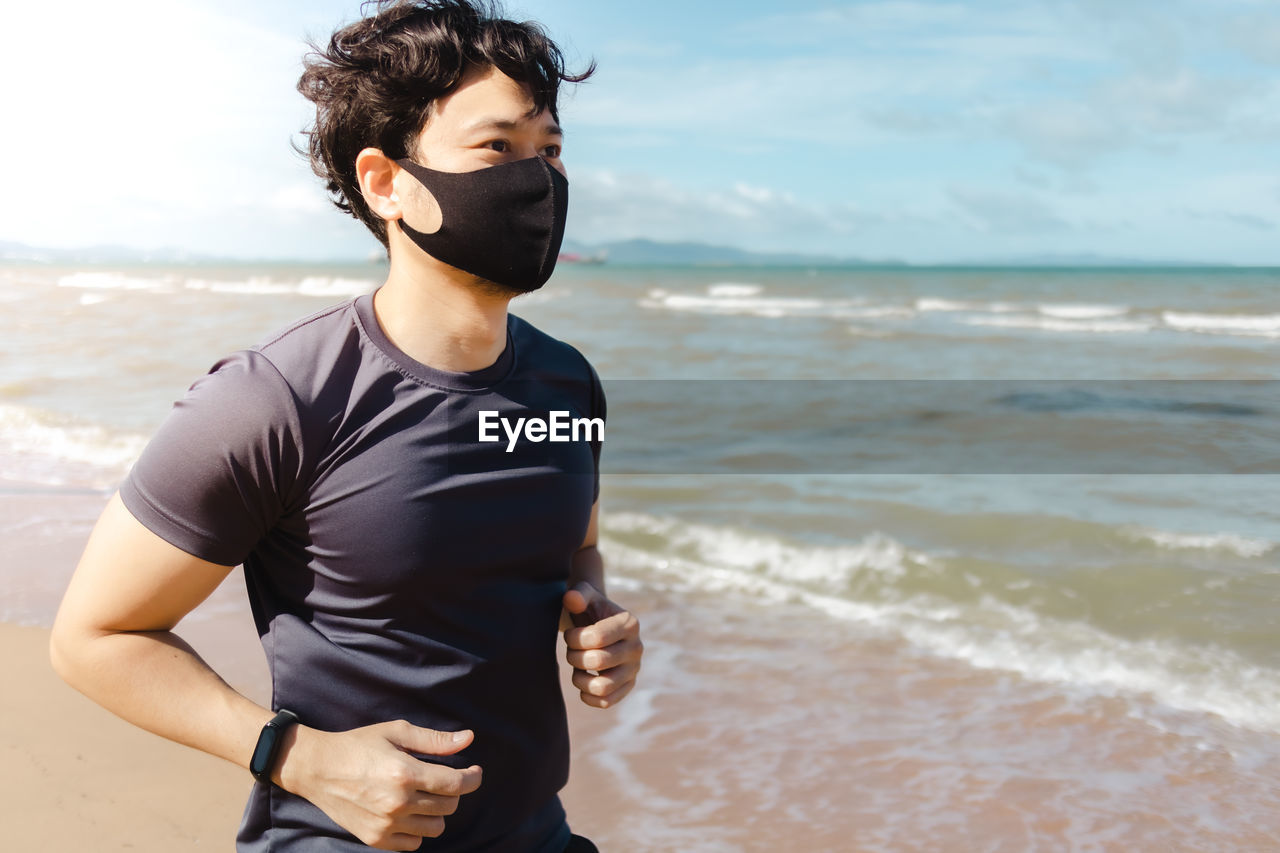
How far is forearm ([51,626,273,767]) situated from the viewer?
139 cm

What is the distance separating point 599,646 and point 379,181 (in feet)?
2.74

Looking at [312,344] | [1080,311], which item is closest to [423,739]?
[312,344]

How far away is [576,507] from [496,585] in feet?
0.67

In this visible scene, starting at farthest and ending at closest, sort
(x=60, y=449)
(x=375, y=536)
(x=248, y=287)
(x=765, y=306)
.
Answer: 1. (x=248, y=287)
2. (x=765, y=306)
3. (x=60, y=449)
4. (x=375, y=536)

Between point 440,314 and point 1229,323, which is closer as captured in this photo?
point 440,314

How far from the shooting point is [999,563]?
6918 millimetres

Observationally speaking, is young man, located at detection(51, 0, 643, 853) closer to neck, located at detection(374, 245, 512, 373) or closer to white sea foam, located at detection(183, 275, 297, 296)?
neck, located at detection(374, 245, 512, 373)

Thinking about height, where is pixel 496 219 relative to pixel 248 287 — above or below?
above

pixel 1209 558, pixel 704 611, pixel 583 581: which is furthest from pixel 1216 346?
pixel 583 581

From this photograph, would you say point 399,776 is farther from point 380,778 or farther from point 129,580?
point 129,580

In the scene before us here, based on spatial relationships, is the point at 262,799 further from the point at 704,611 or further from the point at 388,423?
the point at 704,611

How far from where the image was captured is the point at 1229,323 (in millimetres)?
26500

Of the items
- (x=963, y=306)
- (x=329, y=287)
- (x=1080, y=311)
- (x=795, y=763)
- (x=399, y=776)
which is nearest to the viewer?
(x=399, y=776)

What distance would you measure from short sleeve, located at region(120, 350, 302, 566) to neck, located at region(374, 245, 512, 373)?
0.23 meters
